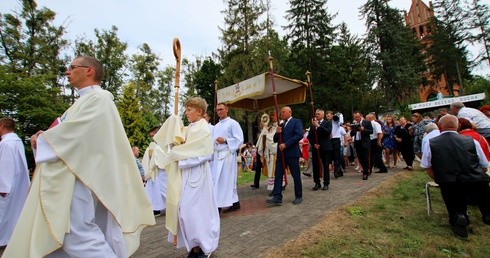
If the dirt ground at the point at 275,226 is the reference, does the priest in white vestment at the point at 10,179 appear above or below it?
above

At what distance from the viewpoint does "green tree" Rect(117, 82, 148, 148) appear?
32.2 metres

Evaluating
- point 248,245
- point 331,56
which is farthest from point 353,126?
point 331,56

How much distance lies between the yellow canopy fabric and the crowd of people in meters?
1.21

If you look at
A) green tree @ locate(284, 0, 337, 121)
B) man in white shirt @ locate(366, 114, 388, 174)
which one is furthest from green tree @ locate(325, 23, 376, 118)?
man in white shirt @ locate(366, 114, 388, 174)

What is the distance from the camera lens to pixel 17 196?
5.15 metres

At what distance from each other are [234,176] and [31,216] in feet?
14.7

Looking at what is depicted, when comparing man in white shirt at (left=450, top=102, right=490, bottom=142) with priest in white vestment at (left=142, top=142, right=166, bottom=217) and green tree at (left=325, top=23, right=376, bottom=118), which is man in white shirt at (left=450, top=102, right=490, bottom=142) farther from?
green tree at (left=325, top=23, right=376, bottom=118)

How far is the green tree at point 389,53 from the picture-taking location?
32.9 meters

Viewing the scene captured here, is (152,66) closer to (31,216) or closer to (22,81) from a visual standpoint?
(22,81)

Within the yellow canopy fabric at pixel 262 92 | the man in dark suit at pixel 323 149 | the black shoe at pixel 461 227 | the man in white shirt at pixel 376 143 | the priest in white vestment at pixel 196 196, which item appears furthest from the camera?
the man in white shirt at pixel 376 143

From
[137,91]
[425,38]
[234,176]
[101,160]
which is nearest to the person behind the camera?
[101,160]

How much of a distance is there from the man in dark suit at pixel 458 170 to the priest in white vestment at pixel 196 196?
3.44m

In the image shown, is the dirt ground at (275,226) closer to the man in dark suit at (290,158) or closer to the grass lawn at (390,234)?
the grass lawn at (390,234)

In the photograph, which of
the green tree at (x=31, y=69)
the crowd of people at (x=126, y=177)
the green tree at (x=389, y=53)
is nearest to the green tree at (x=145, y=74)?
the green tree at (x=31, y=69)
